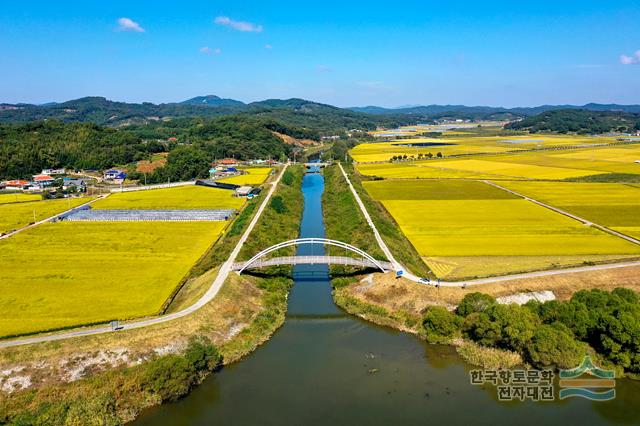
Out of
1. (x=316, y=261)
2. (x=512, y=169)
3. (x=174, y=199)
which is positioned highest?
(x=512, y=169)

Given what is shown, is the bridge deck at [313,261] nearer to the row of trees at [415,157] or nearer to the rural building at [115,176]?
the rural building at [115,176]

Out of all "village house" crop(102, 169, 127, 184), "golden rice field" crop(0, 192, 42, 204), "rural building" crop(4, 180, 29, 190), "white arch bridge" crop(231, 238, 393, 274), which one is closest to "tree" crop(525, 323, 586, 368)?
"white arch bridge" crop(231, 238, 393, 274)

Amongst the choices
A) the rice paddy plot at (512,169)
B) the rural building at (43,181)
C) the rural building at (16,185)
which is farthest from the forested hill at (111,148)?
the rice paddy plot at (512,169)

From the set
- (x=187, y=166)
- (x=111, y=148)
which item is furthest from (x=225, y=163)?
(x=111, y=148)

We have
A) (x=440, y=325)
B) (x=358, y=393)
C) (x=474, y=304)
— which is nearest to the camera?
(x=358, y=393)

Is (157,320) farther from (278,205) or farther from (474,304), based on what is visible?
(278,205)

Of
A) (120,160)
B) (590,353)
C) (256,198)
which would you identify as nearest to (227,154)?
(120,160)

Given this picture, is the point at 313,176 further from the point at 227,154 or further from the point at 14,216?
the point at 14,216
